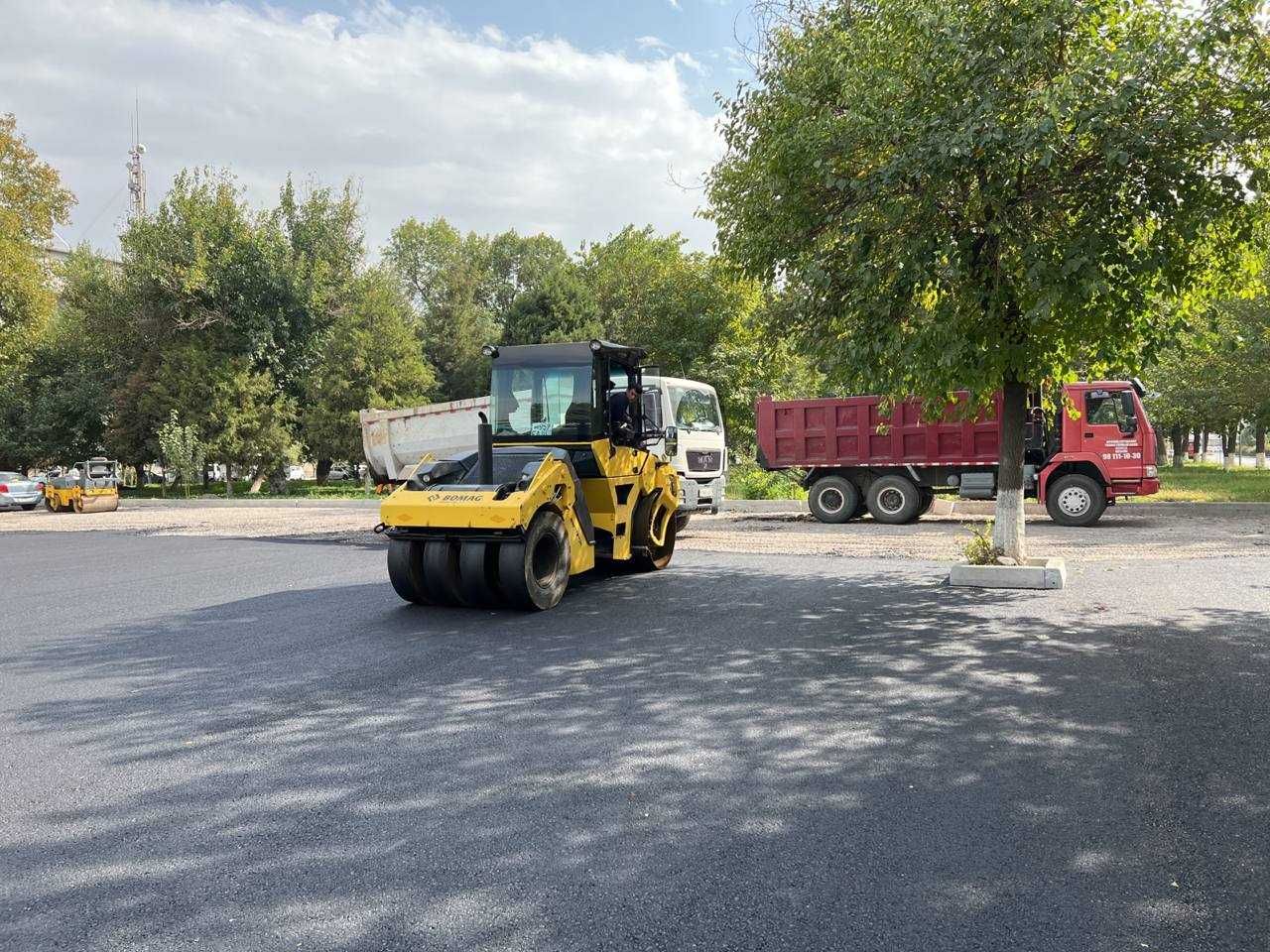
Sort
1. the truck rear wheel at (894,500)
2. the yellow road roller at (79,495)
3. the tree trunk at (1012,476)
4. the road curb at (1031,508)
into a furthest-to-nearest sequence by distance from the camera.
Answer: the yellow road roller at (79,495) → the road curb at (1031,508) → the truck rear wheel at (894,500) → the tree trunk at (1012,476)

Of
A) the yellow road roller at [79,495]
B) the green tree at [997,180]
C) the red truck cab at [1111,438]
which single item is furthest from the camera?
the yellow road roller at [79,495]

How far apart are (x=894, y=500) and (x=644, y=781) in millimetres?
14441

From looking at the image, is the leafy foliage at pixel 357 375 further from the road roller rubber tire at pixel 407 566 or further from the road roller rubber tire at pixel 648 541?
the road roller rubber tire at pixel 407 566

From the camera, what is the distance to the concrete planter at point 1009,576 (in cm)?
962

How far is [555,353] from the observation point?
9.80 meters

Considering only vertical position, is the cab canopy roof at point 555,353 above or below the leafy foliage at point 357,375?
below

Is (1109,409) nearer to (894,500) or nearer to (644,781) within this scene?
(894,500)

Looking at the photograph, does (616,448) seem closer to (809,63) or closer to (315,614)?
(315,614)

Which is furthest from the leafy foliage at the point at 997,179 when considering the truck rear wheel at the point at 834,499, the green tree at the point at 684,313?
the green tree at the point at 684,313

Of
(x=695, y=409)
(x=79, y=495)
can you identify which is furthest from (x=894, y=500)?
(x=79, y=495)

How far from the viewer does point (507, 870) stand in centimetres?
331

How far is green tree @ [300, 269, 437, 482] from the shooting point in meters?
36.4

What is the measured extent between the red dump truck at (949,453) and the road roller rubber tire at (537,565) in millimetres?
8447

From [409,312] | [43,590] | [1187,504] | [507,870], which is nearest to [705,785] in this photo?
[507,870]
